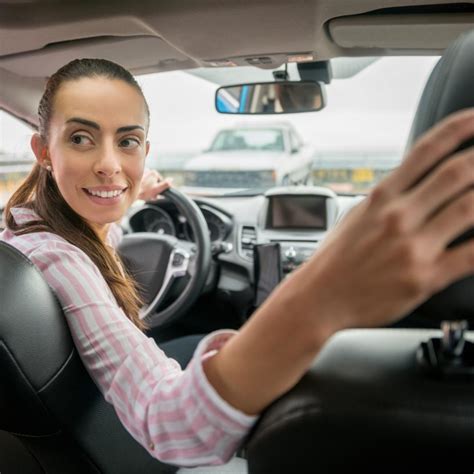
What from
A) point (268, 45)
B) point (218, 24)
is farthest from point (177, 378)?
point (268, 45)

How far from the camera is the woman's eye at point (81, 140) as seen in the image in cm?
107

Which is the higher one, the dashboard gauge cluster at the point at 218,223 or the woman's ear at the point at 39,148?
the woman's ear at the point at 39,148

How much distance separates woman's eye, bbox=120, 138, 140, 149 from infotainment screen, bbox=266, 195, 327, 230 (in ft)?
5.11

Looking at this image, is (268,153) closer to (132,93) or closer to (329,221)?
(329,221)

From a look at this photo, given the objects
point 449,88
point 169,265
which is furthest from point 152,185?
point 449,88

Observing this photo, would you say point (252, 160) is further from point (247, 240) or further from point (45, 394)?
point (45, 394)

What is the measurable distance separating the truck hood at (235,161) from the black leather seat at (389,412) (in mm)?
4181

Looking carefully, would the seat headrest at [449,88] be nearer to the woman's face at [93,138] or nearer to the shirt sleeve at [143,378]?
the shirt sleeve at [143,378]

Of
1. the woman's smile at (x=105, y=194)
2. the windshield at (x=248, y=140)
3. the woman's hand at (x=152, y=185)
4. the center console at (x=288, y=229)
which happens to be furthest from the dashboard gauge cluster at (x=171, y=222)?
the windshield at (x=248, y=140)

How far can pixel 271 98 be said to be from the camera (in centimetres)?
224

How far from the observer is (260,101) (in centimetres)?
229

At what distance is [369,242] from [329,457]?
10.7 inches

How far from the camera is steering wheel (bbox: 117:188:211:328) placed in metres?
2.16

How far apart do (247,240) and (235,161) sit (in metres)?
3.05
